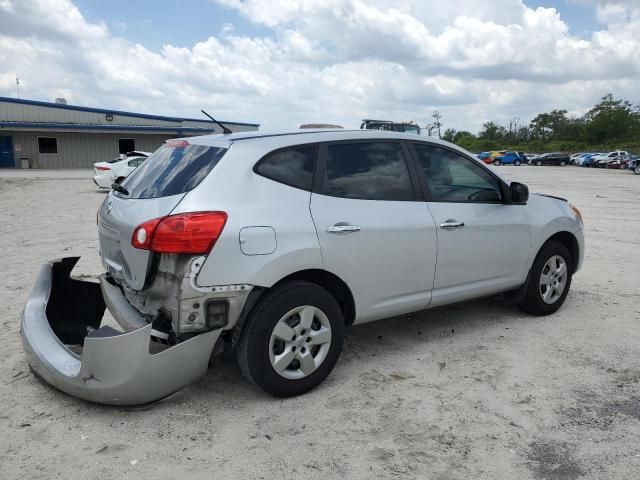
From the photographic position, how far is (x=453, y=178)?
445 cm

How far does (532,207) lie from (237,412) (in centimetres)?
316

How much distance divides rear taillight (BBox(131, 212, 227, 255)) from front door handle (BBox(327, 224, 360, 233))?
29.3 inches

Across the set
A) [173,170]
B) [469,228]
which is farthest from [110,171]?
[469,228]

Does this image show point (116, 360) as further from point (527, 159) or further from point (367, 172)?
point (527, 159)

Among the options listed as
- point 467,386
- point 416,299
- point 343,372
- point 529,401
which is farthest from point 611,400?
point 343,372

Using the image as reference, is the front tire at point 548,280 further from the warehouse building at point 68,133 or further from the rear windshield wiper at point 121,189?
the warehouse building at point 68,133

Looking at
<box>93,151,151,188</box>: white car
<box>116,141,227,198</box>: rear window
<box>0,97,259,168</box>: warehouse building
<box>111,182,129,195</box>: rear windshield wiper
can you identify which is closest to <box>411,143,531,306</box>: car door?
<box>116,141,227,198</box>: rear window

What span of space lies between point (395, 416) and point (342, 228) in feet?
4.01

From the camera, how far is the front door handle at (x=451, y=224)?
13.8ft

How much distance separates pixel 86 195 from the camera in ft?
60.4

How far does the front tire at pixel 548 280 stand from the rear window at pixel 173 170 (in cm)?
312

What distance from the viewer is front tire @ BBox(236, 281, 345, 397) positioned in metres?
3.32

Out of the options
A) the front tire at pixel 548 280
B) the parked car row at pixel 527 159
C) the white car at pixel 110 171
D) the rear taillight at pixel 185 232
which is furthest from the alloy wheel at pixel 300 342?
the parked car row at pixel 527 159

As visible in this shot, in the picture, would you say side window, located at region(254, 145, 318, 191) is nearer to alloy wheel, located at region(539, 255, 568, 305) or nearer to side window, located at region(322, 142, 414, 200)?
side window, located at region(322, 142, 414, 200)
